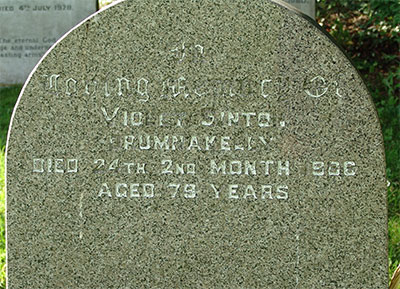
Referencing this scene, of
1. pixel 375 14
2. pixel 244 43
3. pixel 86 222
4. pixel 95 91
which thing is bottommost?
pixel 86 222

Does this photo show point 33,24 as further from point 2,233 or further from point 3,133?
point 2,233

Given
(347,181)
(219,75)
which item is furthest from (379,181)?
(219,75)

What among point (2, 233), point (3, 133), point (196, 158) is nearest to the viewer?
point (196, 158)

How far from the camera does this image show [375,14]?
6133 millimetres

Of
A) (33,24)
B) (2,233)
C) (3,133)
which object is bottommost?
(2,233)

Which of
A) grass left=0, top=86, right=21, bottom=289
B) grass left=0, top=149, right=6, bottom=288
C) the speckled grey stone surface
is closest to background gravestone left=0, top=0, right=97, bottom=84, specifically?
grass left=0, top=86, right=21, bottom=289

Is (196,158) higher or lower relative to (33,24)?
lower

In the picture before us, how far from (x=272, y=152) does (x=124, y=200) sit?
1.93 ft

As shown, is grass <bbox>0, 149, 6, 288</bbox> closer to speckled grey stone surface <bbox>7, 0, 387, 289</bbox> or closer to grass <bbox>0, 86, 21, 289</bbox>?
grass <bbox>0, 86, 21, 289</bbox>

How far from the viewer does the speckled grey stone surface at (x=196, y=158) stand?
2.58 metres

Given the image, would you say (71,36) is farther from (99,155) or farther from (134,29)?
(99,155)

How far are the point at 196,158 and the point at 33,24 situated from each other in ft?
15.9

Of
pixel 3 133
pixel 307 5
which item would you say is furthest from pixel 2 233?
pixel 307 5

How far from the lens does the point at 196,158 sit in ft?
8.71
